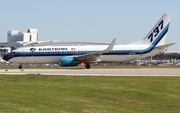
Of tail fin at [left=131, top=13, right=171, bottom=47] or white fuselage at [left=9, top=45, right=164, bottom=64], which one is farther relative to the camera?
tail fin at [left=131, top=13, right=171, bottom=47]

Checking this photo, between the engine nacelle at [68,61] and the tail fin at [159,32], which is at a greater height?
the tail fin at [159,32]

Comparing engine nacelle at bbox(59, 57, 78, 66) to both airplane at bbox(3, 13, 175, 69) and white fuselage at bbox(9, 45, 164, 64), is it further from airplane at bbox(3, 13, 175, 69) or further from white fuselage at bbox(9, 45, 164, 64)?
white fuselage at bbox(9, 45, 164, 64)

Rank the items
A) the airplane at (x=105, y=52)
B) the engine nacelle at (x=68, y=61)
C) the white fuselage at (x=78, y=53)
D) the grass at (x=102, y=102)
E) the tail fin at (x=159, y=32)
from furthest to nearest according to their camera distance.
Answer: the tail fin at (x=159, y=32) < the white fuselage at (x=78, y=53) < the airplane at (x=105, y=52) < the engine nacelle at (x=68, y=61) < the grass at (x=102, y=102)

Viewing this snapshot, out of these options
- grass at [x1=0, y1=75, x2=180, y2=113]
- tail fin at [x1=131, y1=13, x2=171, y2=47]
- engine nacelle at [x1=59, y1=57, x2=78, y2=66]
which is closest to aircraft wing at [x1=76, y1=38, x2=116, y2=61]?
engine nacelle at [x1=59, y1=57, x2=78, y2=66]

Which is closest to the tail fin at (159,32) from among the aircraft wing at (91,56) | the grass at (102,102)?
the aircraft wing at (91,56)

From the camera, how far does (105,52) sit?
47.6 m

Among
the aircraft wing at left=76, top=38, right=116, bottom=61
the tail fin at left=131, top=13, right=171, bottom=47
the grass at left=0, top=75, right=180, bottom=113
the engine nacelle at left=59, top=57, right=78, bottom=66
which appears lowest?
the grass at left=0, top=75, right=180, bottom=113

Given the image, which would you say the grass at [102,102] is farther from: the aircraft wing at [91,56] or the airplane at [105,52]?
the airplane at [105,52]

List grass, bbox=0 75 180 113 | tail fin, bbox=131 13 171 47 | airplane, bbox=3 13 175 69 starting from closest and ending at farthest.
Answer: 1. grass, bbox=0 75 180 113
2. airplane, bbox=3 13 175 69
3. tail fin, bbox=131 13 171 47

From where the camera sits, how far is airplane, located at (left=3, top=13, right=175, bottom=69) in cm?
4784

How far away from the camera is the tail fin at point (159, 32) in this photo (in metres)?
48.5

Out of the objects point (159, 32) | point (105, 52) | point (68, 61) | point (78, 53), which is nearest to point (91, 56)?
point (105, 52)

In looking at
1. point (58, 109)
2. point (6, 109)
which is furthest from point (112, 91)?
point (6, 109)

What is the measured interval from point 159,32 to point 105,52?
9.18m
